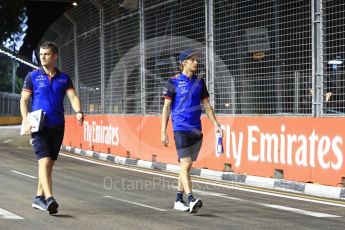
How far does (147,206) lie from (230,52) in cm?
616

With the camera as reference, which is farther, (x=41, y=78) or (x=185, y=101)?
(x=185, y=101)

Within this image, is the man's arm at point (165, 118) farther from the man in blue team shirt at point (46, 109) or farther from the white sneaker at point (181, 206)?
the man in blue team shirt at point (46, 109)

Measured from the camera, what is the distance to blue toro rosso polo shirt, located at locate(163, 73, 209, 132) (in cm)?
885

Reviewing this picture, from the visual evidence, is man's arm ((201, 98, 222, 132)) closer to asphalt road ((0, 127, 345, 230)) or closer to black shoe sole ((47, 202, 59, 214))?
asphalt road ((0, 127, 345, 230))

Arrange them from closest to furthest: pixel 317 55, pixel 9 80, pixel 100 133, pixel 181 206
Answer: pixel 181 206, pixel 317 55, pixel 100 133, pixel 9 80

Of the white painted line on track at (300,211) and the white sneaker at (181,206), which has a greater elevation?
the white sneaker at (181,206)

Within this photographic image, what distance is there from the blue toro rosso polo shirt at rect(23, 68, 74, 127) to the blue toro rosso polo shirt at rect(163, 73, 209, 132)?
144cm

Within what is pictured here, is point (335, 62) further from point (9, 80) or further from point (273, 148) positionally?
point (9, 80)

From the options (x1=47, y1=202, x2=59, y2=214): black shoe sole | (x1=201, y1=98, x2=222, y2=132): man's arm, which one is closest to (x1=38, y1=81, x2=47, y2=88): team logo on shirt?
(x1=47, y1=202, x2=59, y2=214): black shoe sole

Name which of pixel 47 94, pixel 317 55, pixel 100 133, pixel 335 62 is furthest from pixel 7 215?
pixel 100 133

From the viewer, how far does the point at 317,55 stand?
40.4 feet

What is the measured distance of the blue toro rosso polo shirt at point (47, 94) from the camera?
8.33 m

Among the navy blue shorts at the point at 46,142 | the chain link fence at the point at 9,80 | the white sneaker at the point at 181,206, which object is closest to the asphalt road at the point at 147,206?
the white sneaker at the point at 181,206

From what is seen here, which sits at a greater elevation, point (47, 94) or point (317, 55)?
point (317, 55)
